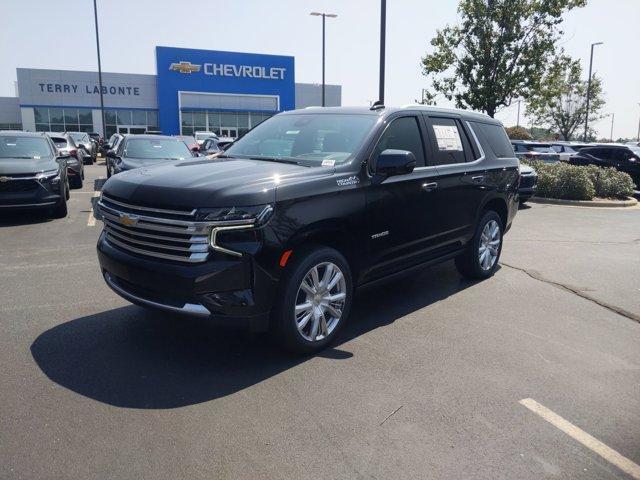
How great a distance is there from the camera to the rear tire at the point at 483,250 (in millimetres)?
6230

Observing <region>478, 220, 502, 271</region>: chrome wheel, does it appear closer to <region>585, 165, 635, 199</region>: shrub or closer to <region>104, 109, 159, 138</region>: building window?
<region>585, 165, 635, 199</region>: shrub

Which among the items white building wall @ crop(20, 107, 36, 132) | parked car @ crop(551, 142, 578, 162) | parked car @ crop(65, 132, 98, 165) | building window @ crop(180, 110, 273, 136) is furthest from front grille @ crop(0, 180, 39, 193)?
white building wall @ crop(20, 107, 36, 132)

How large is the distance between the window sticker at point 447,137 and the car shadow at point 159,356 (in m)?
1.79

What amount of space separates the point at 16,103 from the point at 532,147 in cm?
5216

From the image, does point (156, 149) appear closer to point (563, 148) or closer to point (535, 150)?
point (535, 150)

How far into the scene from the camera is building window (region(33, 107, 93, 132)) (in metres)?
50.8

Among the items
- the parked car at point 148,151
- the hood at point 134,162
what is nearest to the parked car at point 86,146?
the parked car at point 148,151

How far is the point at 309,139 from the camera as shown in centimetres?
493

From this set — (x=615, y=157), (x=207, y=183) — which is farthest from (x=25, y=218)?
(x=615, y=157)

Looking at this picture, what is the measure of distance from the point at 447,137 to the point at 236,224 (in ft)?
9.91

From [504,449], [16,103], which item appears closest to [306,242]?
[504,449]

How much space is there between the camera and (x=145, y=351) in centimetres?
418

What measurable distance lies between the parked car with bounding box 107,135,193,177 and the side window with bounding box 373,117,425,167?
733 centimetres

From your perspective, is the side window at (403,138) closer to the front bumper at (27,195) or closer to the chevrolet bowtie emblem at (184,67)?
the front bumper at (27,195)
